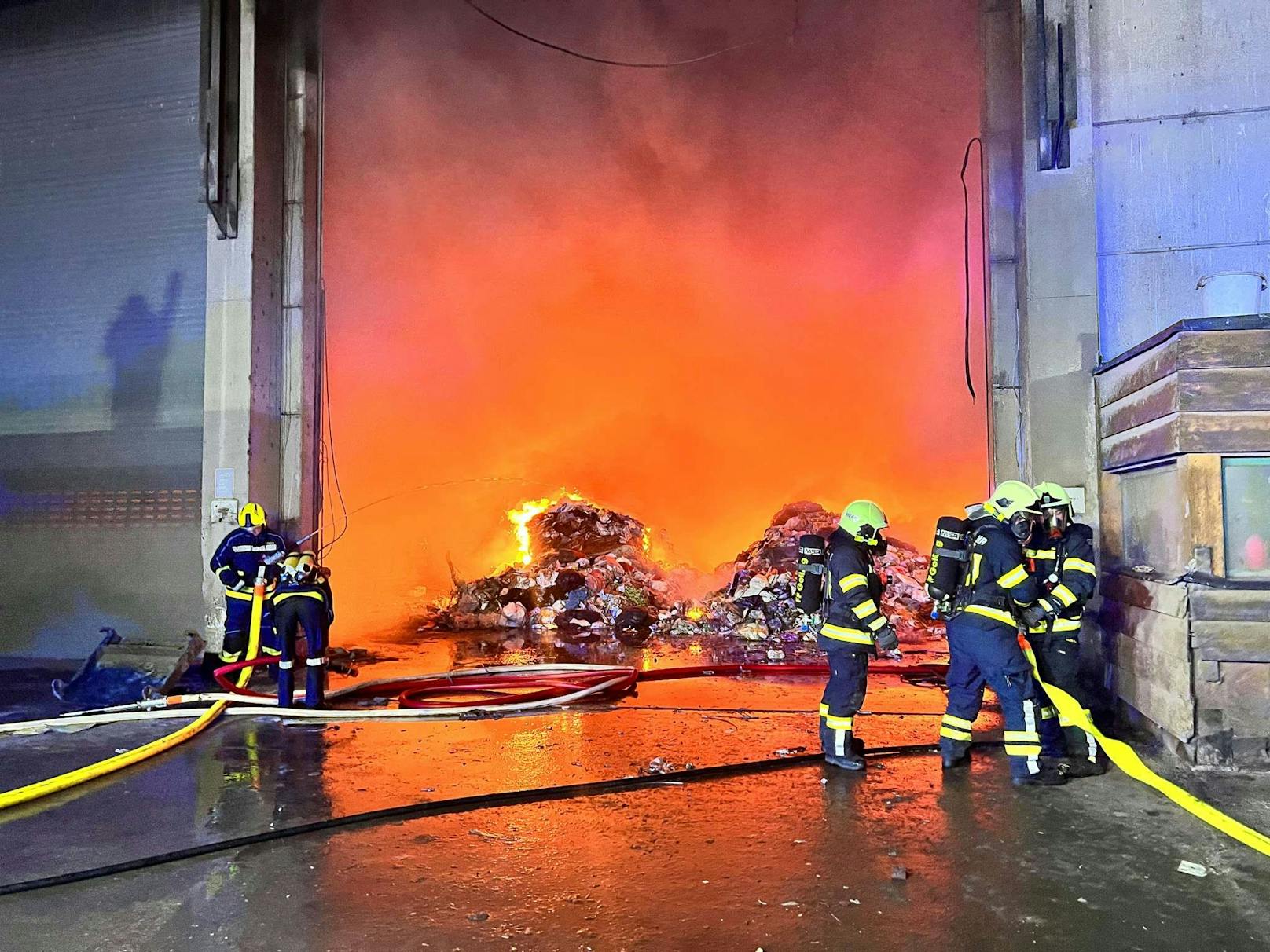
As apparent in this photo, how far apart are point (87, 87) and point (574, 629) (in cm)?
828

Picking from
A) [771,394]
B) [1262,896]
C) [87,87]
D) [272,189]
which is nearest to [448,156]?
[272,189]

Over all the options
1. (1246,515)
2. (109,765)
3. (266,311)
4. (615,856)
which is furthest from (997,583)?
(266,311)

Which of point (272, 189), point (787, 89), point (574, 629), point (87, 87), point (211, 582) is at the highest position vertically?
point (787, 89)

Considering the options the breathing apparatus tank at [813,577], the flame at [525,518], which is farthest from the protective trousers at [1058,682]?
the flame at [525,518]

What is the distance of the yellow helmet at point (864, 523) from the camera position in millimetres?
4570

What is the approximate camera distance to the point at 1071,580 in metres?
4.59

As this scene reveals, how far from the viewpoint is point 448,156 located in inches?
444

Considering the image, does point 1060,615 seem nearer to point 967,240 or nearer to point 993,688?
point 993,688

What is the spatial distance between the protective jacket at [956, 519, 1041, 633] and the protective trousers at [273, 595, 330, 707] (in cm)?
441

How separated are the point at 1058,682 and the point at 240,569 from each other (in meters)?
6.49

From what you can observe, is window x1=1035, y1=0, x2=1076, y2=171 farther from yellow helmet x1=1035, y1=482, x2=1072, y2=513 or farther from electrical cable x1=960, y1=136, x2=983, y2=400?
yellow helmet x1=1035, y1=482, x2=1072, y2=513

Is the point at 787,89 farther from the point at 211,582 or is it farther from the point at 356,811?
the point at 356,811

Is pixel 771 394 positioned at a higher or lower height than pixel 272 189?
lower

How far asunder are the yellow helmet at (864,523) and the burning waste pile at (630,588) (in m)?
5.06
